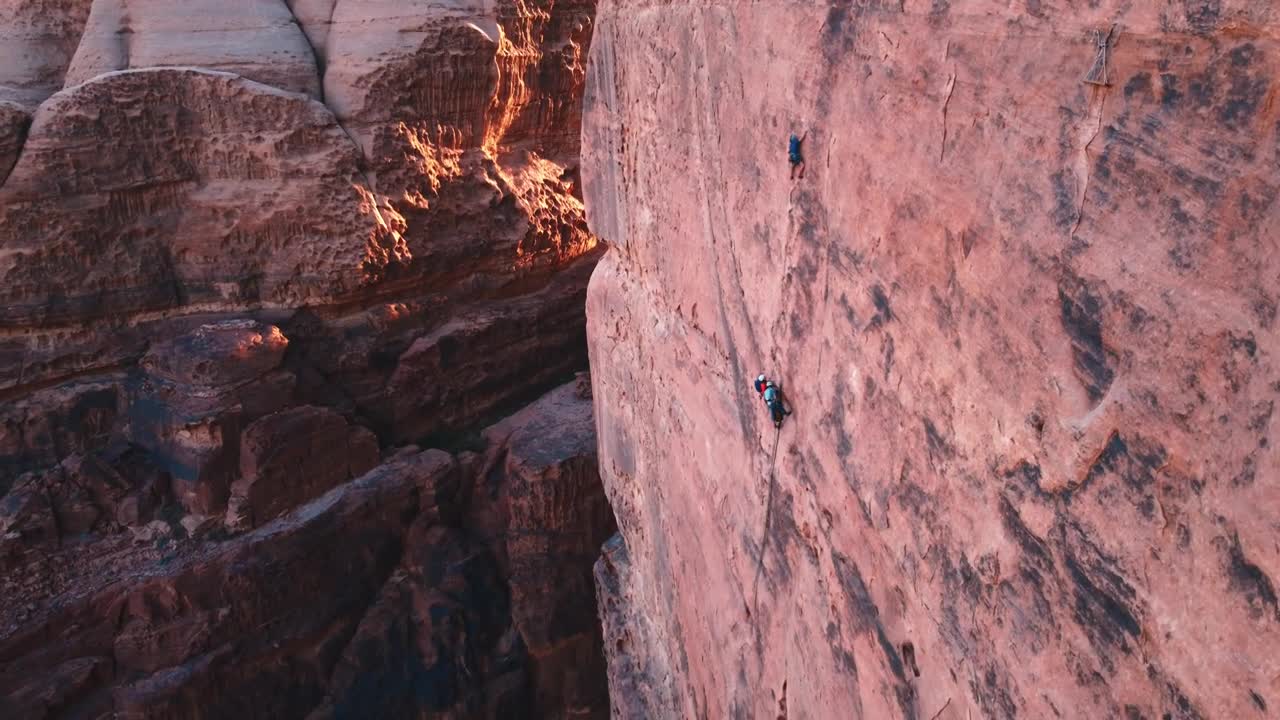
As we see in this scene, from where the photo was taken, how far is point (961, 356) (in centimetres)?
117

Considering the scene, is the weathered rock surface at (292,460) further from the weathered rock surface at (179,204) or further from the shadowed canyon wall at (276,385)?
the weathered rock surface at (179,204)

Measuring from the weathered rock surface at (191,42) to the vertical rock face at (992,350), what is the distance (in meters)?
7.11

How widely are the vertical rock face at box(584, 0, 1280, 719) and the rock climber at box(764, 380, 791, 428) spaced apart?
0.9 inches

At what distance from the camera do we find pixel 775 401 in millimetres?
1792

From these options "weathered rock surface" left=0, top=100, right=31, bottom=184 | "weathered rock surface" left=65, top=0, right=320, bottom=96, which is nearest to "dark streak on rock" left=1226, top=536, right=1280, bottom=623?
"weathered rock surface" left=0, top=100, right=31, bottom=184

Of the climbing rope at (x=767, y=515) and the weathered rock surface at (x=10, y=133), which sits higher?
the weathered rock surface at (x=10, y=133)

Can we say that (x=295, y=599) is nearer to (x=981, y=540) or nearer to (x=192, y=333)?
(x=192, y=333)

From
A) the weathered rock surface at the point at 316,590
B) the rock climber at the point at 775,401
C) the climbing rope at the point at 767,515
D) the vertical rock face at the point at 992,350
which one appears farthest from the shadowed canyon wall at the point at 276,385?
the rock climber at the point at 775,401

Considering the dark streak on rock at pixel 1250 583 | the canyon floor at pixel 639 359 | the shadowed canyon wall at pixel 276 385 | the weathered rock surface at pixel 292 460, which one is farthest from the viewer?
the weathered rock surface at pixel 292 460

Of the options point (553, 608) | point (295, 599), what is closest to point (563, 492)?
point (553, 608)

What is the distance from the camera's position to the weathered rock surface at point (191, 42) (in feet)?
26.1

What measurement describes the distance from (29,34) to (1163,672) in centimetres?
1043

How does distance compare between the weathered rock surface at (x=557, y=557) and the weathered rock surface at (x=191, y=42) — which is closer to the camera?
the weathered rock surface at (x=557, y=557)

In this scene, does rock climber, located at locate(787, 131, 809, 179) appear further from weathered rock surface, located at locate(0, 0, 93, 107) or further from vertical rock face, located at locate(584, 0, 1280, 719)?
weathered rock surface, located at locate(0, 0, 93, 107)
